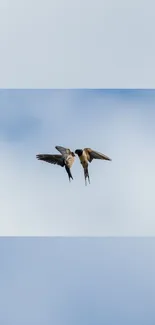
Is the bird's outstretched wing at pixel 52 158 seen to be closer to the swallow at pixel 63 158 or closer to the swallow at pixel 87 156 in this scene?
the swallow at pixel 63 158

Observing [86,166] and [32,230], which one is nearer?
[32,230]

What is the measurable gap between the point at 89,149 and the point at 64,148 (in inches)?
7.7

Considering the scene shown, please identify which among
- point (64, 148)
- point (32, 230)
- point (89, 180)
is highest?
point (64, 148)

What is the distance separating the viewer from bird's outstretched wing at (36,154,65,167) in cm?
407

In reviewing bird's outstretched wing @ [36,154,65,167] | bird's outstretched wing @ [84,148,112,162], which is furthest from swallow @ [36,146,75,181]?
bird's outstretched wing @ [84,148,112,162]

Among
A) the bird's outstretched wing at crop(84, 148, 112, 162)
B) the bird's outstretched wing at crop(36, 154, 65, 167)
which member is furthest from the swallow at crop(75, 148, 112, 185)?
the bird's outstretched wing at crop(36, 154, 65, 167)

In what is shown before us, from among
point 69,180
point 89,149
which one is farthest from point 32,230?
point 89,149

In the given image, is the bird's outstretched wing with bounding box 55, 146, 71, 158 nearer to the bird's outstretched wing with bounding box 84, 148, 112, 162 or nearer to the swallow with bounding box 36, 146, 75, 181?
the swallow with bounding box 36, 146, 75, 181

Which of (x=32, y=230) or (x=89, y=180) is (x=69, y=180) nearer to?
(x=89, y=180)

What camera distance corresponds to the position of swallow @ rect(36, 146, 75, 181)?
4.06 m

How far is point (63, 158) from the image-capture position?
4078 mm

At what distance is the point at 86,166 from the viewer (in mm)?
4121

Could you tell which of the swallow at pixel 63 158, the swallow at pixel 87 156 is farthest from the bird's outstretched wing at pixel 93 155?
the swallow at pixel 63 158

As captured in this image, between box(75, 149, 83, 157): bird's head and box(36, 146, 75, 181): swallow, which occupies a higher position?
box(75, 149, 83, 157): bird's head
